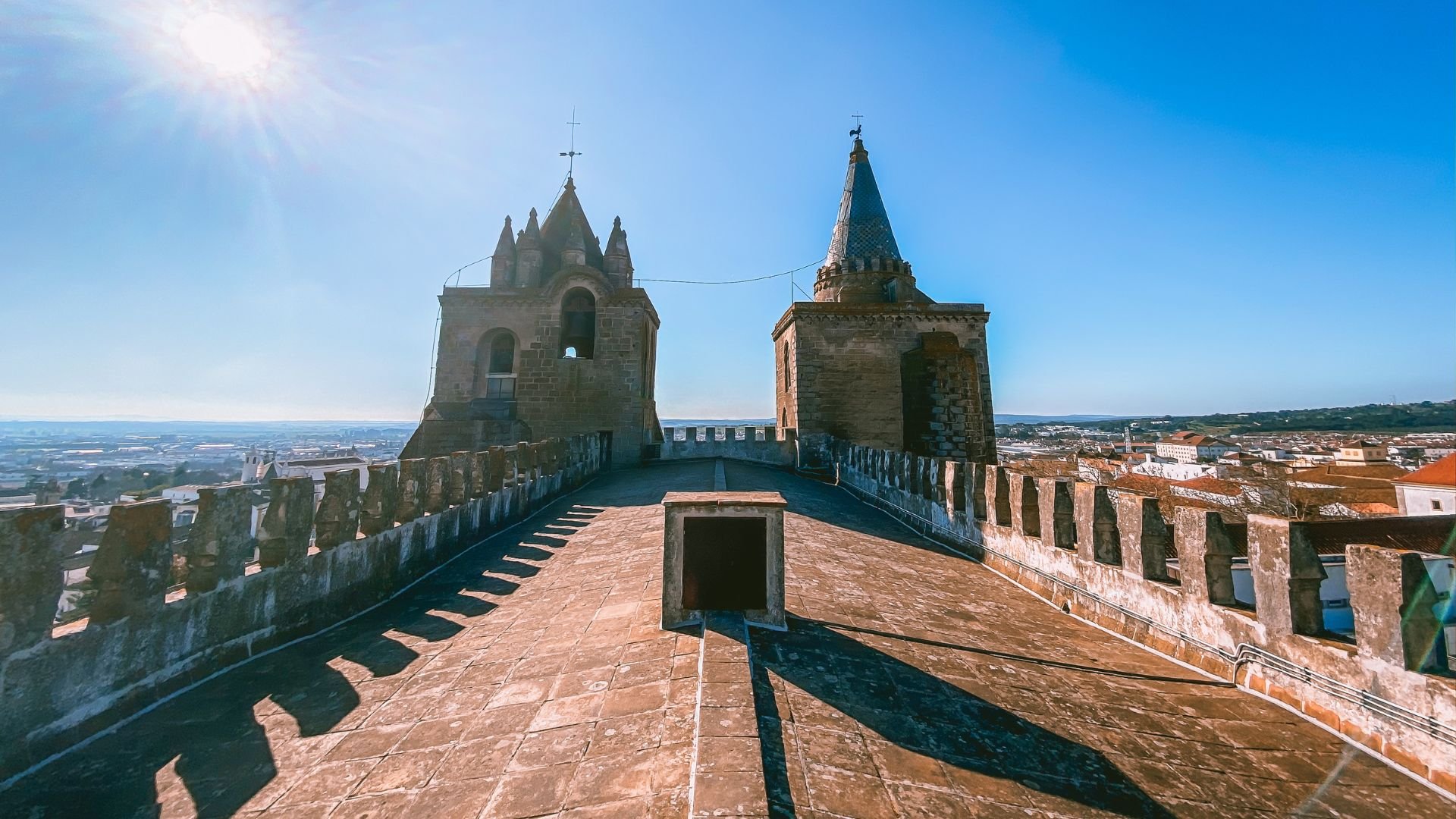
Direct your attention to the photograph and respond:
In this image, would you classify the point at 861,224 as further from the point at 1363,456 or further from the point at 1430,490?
the point at 1363,456

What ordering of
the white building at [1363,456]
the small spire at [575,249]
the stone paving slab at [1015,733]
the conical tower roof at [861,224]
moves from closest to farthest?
the stone paving slab at [1015,733] → the small spire at [575,249] → the conical tower roof at [861,224] → the white building at [1363,456]

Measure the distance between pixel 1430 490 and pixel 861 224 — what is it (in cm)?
3077

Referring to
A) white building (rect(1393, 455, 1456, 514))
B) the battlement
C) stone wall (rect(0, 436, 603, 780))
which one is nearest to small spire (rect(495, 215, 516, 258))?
the battlement

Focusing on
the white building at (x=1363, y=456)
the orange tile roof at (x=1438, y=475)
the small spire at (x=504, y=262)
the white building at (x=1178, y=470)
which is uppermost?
the small spire at (x=504, y=262)

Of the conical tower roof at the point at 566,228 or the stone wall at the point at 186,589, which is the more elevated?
the conical tower roof at the point at 566,228

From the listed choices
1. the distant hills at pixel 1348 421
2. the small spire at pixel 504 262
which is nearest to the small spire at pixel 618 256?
the small spire at pixel 504 262

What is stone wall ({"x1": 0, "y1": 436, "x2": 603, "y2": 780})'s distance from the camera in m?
3.04

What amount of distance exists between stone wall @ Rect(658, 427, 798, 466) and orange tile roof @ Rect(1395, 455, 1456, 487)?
3116 centimetres

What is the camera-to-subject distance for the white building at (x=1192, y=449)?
6479cm

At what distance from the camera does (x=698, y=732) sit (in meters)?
2.29

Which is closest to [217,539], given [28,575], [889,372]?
[28,575]

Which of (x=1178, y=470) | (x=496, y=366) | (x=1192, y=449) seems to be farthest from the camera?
(x=1192, y=449)

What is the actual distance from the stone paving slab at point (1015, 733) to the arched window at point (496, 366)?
16797 millimetres

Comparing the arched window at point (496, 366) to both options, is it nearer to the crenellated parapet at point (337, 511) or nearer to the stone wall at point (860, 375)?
the stone wall at point (860, 375)
